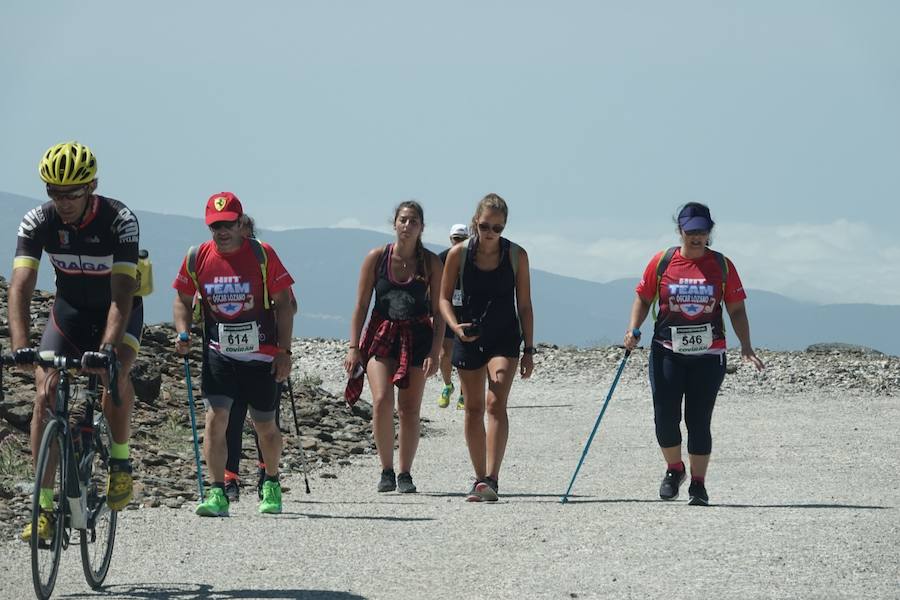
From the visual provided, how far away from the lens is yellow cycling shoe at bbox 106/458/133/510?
320 inches

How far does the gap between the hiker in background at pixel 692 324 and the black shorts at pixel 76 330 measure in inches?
173

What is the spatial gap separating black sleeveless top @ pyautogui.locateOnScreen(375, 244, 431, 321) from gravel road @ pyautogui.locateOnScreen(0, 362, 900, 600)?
150cm

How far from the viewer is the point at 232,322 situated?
34.6 feet

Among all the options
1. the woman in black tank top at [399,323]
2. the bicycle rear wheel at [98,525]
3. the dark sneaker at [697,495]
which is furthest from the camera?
the woman in black tank top at [399,323]

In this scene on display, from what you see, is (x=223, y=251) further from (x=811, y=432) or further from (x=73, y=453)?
(x=811, y=432)

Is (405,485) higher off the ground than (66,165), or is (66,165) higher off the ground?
(66,165)

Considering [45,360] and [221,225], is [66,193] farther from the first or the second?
[221,225]

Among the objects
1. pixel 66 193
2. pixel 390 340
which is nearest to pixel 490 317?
pixel 390 340

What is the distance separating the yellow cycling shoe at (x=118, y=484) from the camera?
8117 millimetres

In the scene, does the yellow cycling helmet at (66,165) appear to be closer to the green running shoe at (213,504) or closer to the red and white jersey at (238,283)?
the red and white jersey at (238,283)

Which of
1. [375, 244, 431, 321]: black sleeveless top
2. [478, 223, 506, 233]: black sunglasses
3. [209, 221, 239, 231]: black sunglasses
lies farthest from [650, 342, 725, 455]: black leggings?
[209, 221, 239, 231]: black sunglasses

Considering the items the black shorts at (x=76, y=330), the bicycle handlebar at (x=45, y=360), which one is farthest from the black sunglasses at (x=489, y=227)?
the bicycle handlebar at (x=45, y=360)

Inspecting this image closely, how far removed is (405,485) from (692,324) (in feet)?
9.36

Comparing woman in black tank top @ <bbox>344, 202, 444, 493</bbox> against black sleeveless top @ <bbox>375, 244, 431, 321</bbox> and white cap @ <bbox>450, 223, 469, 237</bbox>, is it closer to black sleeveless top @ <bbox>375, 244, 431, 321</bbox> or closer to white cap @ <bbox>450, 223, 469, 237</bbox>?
black sleeveless top @ <bbox>375, 244, 431, 321</bbox>
